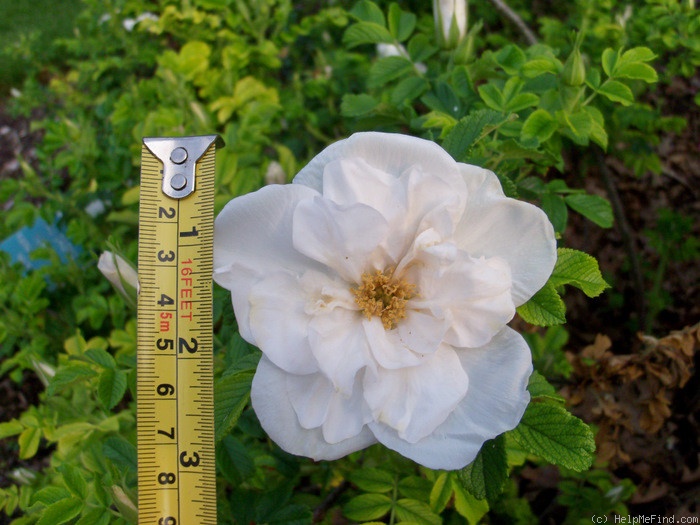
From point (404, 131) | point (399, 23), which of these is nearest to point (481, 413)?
point (399, 23)

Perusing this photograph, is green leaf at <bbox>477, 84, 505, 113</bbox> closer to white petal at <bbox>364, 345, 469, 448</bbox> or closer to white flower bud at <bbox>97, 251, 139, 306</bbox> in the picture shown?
white petal at <bbox>364, 345, 469, 448</bbox>

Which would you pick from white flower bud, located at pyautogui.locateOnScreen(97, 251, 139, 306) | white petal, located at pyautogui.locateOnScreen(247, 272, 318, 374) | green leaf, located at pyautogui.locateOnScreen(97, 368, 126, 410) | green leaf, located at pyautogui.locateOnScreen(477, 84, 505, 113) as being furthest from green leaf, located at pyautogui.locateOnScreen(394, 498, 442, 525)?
green leaf, located at pyautogui.locateOnScreen(477, 84, 505, 113)

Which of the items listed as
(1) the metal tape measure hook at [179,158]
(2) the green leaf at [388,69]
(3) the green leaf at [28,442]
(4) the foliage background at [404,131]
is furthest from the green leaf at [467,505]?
(3) the green leaf at [28,442]

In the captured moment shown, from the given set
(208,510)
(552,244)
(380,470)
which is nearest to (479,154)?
(552,244)

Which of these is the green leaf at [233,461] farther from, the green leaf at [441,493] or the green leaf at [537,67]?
the green leaf at [537,67]

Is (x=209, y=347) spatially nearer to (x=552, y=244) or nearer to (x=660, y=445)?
(x=552, y=244)

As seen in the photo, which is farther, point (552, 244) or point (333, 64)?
point (333, 64)
